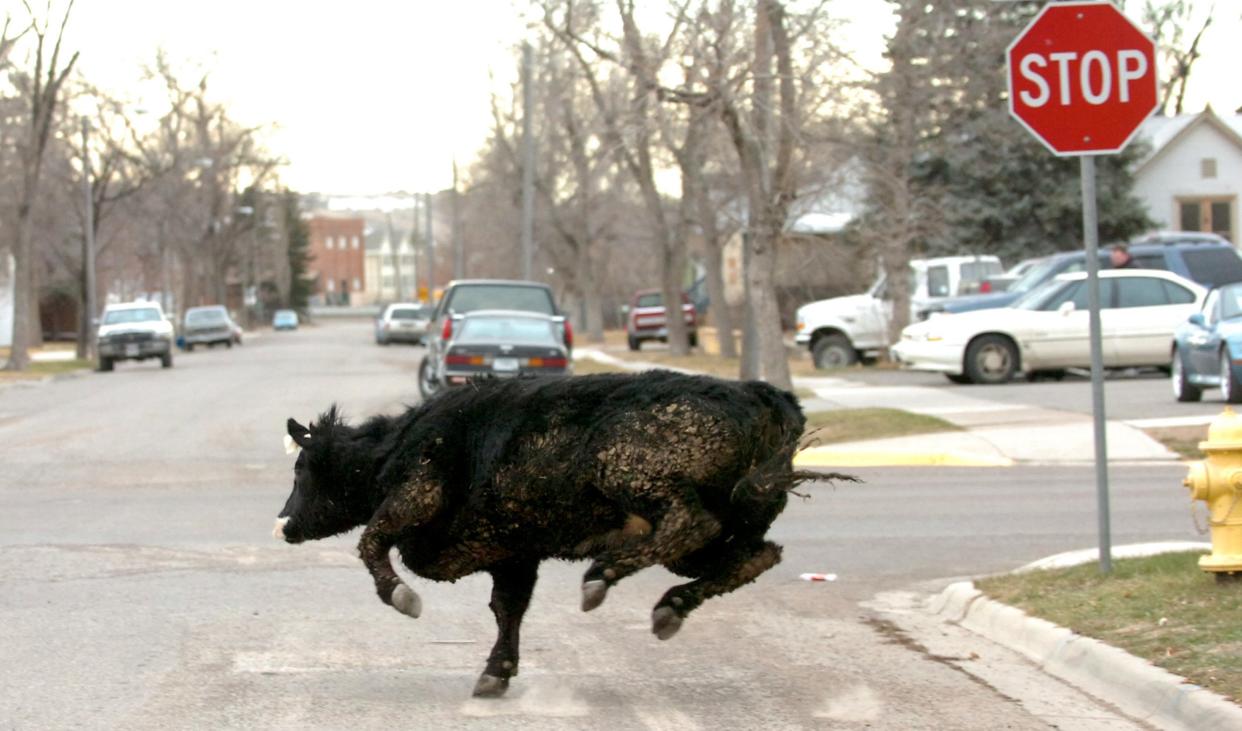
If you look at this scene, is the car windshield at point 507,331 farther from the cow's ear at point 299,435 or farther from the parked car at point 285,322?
the parked car at point 285,322

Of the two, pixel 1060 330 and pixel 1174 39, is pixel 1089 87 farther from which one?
pixel 1174 39

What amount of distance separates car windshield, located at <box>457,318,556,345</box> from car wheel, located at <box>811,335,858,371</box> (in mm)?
8908

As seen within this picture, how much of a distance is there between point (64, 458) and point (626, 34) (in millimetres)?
8378

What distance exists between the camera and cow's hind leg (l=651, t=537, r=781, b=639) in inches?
247

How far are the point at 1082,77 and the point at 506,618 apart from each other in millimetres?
4452

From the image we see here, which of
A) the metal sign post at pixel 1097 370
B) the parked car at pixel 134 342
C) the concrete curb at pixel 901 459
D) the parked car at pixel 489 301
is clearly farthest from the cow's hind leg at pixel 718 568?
the parked car at pixel 134 342

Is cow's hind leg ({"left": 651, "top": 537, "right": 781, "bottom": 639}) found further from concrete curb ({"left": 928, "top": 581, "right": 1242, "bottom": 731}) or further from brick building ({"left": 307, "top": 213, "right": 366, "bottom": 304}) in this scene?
brick building ({"left": 307, "top": 213, "right": 366, "bottom": 304})

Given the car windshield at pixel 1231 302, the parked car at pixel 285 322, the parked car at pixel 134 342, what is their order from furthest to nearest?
the parked car at pixel 285 322
the parked car at pixel 134 342
the car windshield at pixel 1231 302

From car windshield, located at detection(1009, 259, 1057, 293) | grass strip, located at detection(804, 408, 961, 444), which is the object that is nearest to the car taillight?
grass strip, located at detection(804, 408, 961, 444)

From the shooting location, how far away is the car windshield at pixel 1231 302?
64.4 feet

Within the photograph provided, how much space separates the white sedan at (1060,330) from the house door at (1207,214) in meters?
25.7

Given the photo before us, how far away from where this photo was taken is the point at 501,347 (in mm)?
23688

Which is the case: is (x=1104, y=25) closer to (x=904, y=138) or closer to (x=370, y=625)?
(x=370, y=625)

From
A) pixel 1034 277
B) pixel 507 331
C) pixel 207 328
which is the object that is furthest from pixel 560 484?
pixel 207 328
